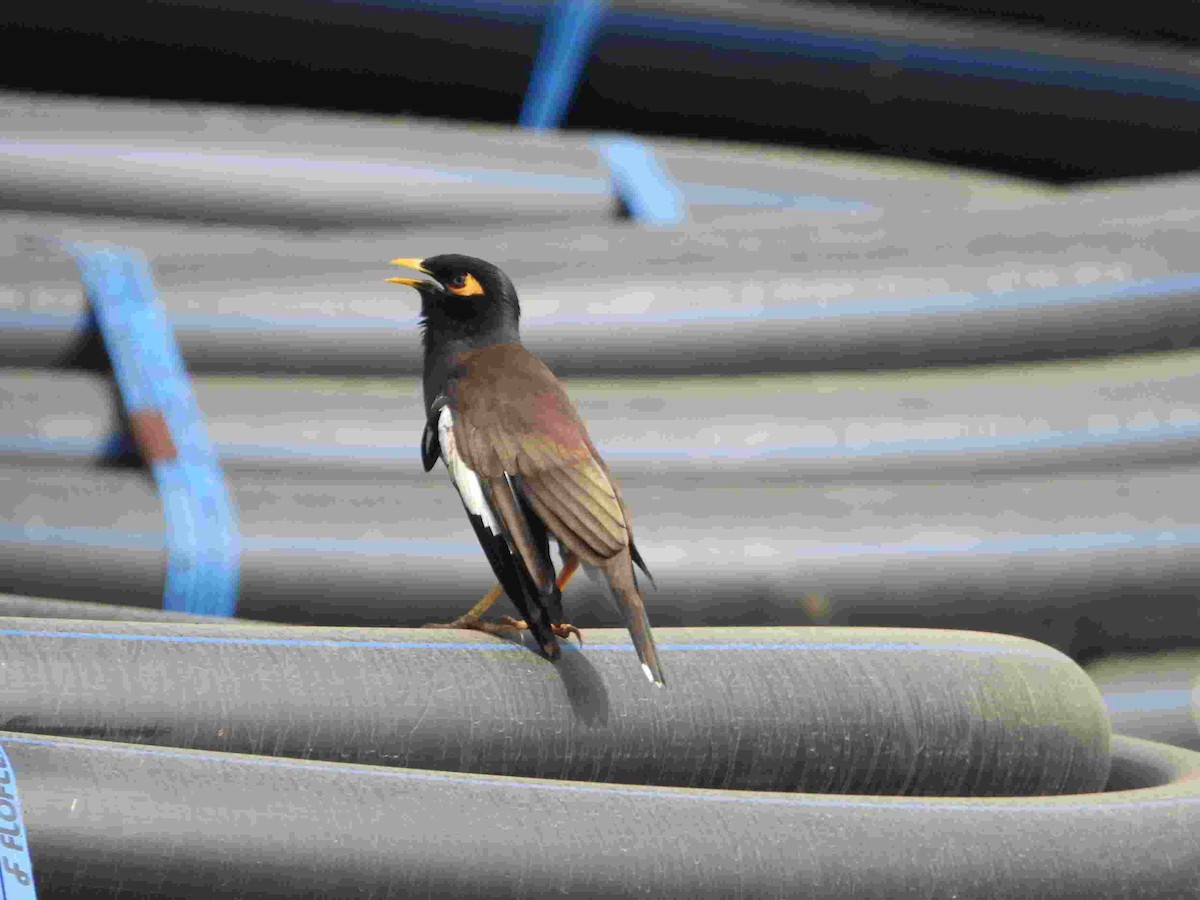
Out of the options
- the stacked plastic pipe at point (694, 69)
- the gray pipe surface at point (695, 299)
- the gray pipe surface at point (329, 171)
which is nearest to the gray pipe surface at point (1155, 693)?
the gray pipe surface at point (695, 299)

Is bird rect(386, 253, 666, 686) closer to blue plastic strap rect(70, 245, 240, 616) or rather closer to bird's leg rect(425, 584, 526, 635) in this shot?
bird's leg rect(425, 584, 526, 635)

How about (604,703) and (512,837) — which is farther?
(604,703)

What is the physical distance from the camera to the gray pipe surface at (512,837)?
69.2 inches

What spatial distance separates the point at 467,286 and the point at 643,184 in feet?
9.26

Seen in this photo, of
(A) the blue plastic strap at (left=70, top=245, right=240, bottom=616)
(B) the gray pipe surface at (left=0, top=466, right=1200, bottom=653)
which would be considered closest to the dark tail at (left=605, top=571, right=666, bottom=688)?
(B) the gray pipe surface at (left=0, top=466, right=1200, bottom=653)

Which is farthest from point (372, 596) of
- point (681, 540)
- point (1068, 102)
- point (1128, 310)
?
point (1068, 102)

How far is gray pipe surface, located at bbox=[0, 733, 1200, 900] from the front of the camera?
69.2 inches

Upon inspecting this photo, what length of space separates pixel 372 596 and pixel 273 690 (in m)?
1.59

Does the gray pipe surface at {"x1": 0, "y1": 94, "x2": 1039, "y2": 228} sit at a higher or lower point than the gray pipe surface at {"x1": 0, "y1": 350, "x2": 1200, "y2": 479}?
higher

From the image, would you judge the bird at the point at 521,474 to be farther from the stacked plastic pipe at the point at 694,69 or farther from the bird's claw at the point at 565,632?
the stacked plastic pipe at the point at 694,69

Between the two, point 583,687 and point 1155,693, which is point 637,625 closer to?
point 583,687

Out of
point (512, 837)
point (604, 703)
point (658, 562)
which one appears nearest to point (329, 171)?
point (658, 562)

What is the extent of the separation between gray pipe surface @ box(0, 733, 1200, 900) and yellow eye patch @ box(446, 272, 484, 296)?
877mm

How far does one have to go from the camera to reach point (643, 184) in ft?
17.5
